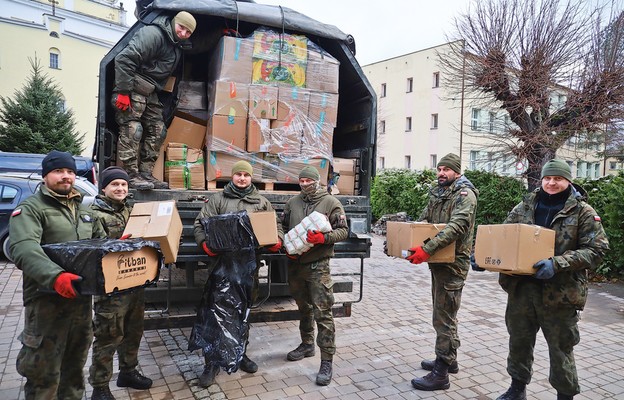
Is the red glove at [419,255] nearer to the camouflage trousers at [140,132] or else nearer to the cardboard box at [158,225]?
the cardboard box at [158,225]

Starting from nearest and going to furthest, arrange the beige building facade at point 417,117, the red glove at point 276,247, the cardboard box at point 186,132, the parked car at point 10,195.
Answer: the red glove at point 276,247 → the cardboard box at point 186,132 → the parked car at point 10,195 → the beige building facade at point 417,117

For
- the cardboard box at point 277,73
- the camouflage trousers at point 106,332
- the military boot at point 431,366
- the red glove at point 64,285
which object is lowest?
the military boot at point 431,366

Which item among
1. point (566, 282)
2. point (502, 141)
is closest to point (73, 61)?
point (502, 141)

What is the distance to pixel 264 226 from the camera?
142 inches

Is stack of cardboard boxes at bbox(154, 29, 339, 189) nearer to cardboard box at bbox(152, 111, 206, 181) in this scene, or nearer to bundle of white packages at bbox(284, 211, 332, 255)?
cardboard box at bbox(152, 111, 206, 181)

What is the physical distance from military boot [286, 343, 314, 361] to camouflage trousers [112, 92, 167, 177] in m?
2.21

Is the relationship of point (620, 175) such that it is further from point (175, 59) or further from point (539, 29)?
point (175, 59)

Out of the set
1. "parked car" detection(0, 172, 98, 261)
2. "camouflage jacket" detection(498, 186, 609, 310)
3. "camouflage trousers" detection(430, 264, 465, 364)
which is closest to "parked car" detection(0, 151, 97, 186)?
"parked car" detection(0, 172, 98, 261)

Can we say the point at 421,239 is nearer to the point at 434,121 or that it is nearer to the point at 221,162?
the point at 221,162

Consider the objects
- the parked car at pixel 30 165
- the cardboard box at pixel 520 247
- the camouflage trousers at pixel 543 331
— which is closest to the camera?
the cardboard box at pixel 520 247

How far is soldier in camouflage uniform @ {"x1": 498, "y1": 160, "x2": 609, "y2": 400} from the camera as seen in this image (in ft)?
9.80

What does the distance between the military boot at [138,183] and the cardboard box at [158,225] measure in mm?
515

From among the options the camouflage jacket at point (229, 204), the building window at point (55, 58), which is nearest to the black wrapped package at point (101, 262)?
the camouflage jacket at point (229, 204)

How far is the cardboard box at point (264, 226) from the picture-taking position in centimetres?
360
